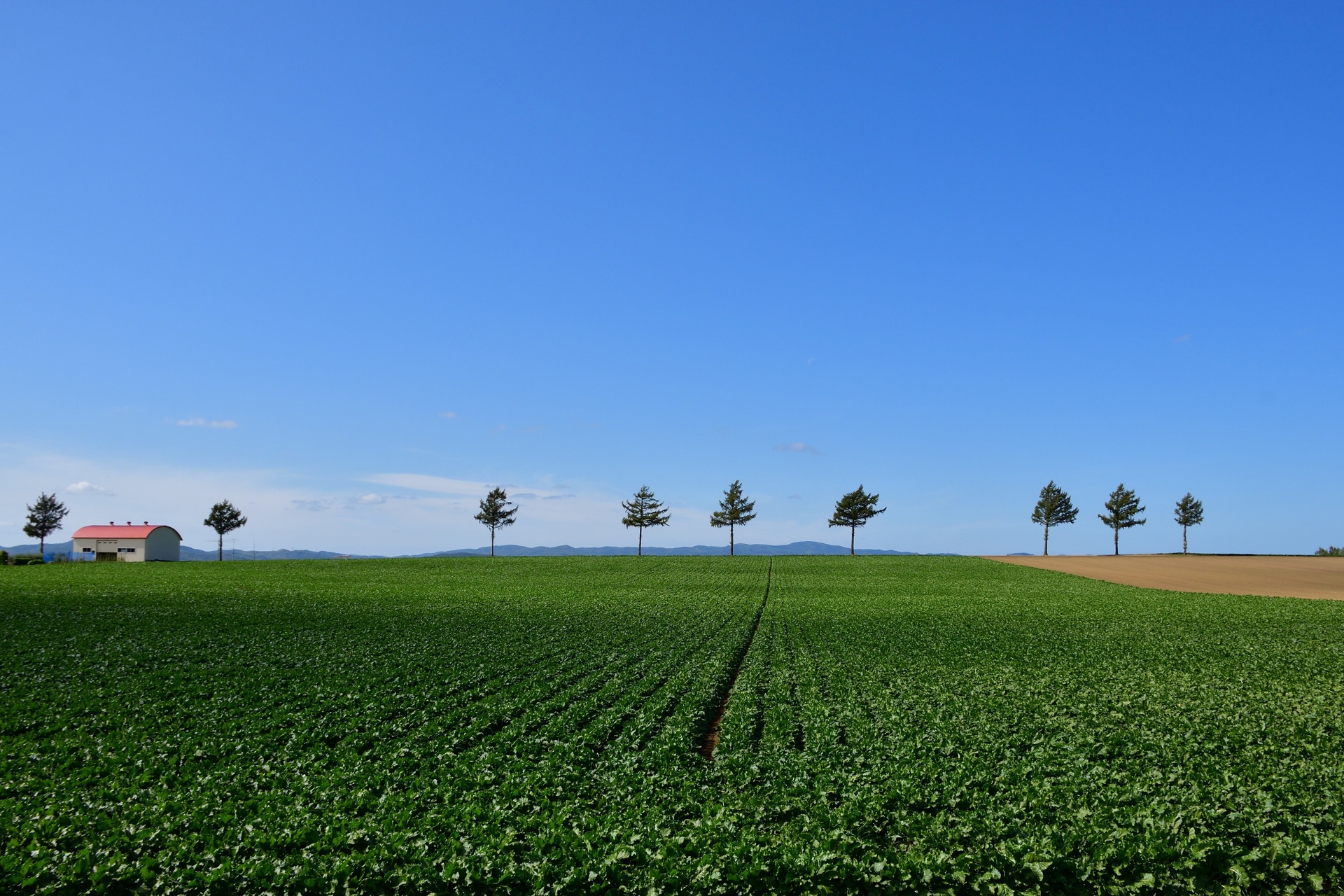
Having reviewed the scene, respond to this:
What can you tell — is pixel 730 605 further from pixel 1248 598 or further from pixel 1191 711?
→ pixel 1248 598

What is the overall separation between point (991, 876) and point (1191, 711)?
12400 mm

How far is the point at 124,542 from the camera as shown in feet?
348

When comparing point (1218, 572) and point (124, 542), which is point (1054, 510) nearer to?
point (1218, 572)

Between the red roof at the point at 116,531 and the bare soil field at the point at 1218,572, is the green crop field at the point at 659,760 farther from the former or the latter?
the red roof at the point at 116,531

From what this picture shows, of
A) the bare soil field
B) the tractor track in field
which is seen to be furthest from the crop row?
the bare soil field

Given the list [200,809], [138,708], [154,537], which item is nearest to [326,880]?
[200,809]

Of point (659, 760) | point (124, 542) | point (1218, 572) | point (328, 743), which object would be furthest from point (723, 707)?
point (124, 542)

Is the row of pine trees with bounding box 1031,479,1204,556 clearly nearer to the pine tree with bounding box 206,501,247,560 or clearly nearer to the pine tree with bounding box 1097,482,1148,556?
the pine tree with bounding box 1097,482,1148,556

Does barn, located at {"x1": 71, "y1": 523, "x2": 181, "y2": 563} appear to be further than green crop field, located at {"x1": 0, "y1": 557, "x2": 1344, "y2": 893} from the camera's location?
Yes

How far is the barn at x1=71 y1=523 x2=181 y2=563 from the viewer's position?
4156 inches

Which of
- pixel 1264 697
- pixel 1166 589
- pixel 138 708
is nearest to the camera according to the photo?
pixel 138 708

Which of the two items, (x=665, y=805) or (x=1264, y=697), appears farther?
(x=1264, y=697)

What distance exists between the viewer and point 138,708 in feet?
57.2

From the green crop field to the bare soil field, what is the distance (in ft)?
112
